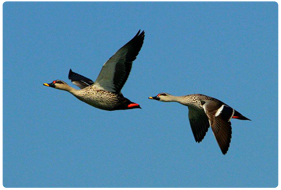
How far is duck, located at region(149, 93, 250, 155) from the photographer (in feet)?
53.8

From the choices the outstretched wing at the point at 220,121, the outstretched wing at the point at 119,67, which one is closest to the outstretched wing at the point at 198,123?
the outstretched wing at the point at 220,121

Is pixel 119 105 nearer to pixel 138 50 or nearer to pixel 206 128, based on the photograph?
pixel 138 50

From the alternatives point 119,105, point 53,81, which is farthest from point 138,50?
point 53,81

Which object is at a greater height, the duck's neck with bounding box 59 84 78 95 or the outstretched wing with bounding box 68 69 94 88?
the outstretched wing with bounding box 68 69 94 88

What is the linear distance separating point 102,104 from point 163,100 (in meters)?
2.46

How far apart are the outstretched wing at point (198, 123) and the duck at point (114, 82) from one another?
2638 mm

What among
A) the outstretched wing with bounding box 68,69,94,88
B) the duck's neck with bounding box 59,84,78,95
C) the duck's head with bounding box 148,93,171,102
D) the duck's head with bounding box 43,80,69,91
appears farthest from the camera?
the outstretched wing with bounding box 68,69,94,88

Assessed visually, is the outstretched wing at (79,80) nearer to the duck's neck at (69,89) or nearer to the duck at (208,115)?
the duck's neck at (69,89)

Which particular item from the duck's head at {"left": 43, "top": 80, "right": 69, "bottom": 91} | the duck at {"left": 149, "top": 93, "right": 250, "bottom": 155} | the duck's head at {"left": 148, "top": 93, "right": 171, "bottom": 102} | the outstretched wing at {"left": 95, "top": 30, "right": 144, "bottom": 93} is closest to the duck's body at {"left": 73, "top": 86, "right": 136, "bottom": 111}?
the outstretched wing at {"left": 95, "top": 30, "right": 144, "bottom": 93}

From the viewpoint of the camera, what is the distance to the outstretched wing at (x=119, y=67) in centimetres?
1695

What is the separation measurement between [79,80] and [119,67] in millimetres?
4061

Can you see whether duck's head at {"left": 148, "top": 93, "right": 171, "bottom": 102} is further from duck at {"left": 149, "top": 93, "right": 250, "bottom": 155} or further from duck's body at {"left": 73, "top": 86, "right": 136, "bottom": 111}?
duck's body at {"left": 73, "top": 86, "right": 136, "bottom": 111}

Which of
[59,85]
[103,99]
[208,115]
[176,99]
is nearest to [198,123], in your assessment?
[176,99]

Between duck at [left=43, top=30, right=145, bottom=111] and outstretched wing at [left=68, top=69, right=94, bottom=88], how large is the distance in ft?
8.40
